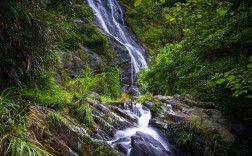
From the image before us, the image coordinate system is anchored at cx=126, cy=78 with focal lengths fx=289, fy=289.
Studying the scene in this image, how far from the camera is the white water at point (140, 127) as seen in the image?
6151 millimetres

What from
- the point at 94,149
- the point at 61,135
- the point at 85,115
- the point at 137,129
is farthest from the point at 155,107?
the point at 61,135

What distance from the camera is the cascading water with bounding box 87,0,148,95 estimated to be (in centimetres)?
1527

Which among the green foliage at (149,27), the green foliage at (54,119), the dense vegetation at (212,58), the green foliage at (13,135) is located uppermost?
the green foliage at (149,27)

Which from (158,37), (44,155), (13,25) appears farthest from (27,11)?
(158,37)

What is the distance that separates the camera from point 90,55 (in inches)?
502

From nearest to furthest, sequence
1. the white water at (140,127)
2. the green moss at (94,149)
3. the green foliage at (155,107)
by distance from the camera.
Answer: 1. the green moss at (94,149)
2. the white water at (140,127)
3. the green foliage at (155,107)

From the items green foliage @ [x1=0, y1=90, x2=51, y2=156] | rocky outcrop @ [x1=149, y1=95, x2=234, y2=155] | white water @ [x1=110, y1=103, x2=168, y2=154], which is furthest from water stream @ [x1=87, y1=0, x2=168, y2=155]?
green foliage @ [x1=0, y1=90, x2=51, y2=156]

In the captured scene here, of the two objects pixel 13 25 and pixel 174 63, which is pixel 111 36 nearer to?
pixel 174 63

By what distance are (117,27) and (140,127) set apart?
1103 centimetres

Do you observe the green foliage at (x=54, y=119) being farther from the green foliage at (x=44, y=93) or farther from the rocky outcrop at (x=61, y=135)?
the green foliage at (x=44, y=93)

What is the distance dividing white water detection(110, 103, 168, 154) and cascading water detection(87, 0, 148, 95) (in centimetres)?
661

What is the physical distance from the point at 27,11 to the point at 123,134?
10.4 ft

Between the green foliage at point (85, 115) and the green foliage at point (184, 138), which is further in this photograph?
the green foliage at point (184, 138)

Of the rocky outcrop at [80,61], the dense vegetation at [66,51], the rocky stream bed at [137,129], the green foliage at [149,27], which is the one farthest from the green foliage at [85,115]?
the green foliage at [149,27]
